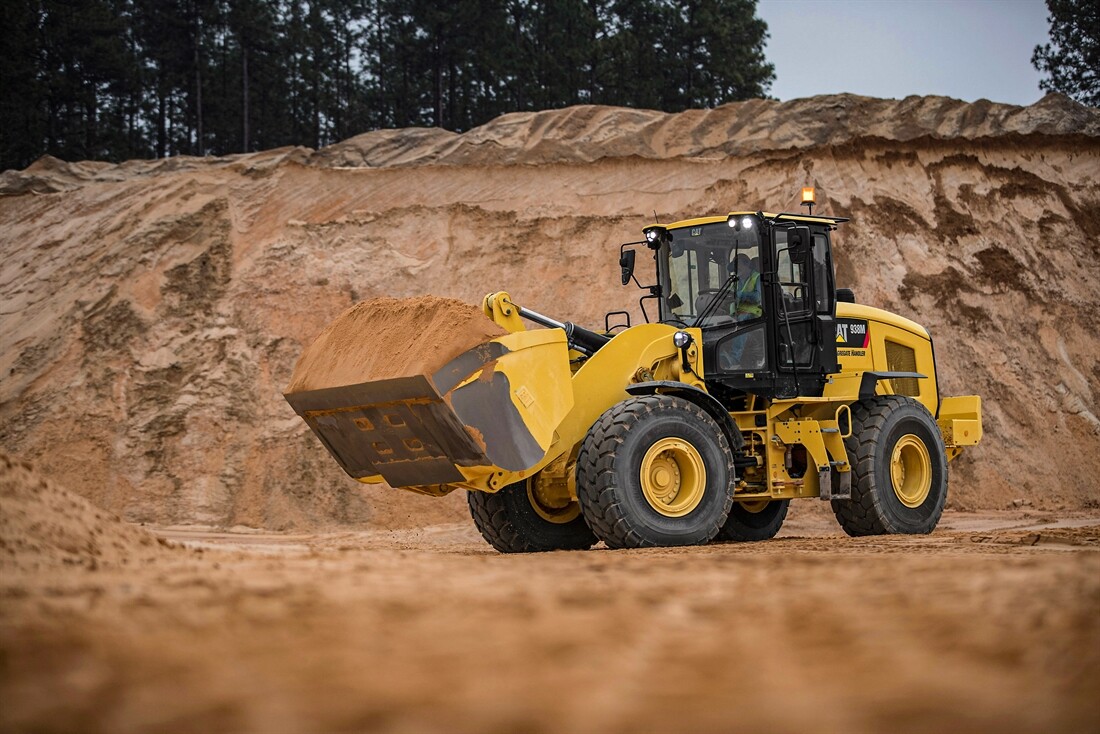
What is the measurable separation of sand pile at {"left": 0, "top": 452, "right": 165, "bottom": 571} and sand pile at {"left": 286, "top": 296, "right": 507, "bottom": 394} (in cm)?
204

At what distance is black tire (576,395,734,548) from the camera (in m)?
8.34

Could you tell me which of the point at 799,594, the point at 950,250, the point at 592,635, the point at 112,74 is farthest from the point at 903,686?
the point at 112,74

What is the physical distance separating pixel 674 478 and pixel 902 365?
14.2ft

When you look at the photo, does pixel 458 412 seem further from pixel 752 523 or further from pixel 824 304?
pixel 752 523

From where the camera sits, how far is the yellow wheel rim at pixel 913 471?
1105 centimetres

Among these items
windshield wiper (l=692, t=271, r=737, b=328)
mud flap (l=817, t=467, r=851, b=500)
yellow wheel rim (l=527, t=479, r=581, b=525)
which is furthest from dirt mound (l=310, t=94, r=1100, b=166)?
yellow wheel rim (l=527, t=479, r=581, b=525)

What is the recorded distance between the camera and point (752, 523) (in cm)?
1145

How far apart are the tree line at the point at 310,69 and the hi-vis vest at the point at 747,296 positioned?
2664 cm

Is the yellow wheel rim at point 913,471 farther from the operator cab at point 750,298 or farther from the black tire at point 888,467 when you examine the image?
the operator cab at point 750,298

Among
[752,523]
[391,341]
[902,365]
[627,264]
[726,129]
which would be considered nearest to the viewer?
[391,341]

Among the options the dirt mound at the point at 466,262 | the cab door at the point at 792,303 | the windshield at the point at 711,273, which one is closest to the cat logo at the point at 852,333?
the cab door at the point at 792,303

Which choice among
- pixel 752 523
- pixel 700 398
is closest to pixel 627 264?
pixel 700 398

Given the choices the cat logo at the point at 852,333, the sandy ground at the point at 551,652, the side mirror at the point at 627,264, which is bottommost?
the sandy ground at the point at 551,652

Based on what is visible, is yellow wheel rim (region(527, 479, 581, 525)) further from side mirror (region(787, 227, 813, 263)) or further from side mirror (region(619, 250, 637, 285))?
side mirror (region(787, 227, 813, 263))
